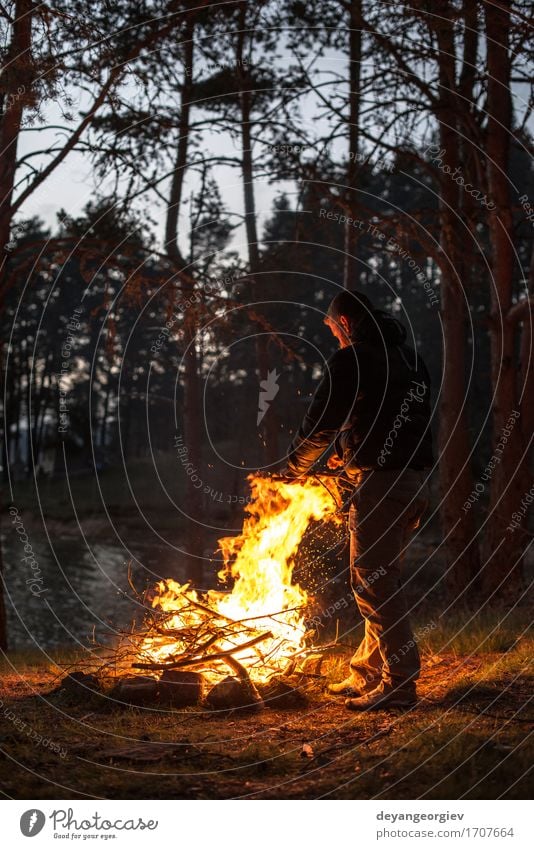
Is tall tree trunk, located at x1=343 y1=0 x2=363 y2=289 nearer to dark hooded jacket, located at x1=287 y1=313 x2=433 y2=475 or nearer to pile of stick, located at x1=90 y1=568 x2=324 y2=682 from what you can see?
dark hooded jacket, located at x1=287 y1=313 x2=433 y2=475

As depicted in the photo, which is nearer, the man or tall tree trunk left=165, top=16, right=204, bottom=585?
the man

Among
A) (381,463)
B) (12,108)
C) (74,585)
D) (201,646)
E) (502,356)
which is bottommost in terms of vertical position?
(74,585)

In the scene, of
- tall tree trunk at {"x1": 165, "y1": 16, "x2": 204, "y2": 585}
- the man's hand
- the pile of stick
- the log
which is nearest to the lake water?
tall tree trunk at {"x1": 165, "y1": 16, "x2": 204, "y2": 585}

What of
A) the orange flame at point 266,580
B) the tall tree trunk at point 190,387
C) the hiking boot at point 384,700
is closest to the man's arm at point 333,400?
the orange flame at point 266,580

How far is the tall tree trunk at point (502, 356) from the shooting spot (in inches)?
447

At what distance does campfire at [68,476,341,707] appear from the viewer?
22.5 feet

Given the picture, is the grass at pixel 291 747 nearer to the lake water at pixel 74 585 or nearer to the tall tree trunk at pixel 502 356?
the tall tree trunk at pixel 502 356

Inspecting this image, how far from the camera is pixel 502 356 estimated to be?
37.8ft

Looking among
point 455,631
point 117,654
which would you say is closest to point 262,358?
point 455,631

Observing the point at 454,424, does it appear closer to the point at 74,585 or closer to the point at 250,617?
the point at 250,617

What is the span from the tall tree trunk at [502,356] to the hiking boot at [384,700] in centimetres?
527

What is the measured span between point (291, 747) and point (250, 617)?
1.76 metres

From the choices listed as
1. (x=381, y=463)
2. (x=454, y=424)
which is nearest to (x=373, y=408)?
(x=381, y=463)
